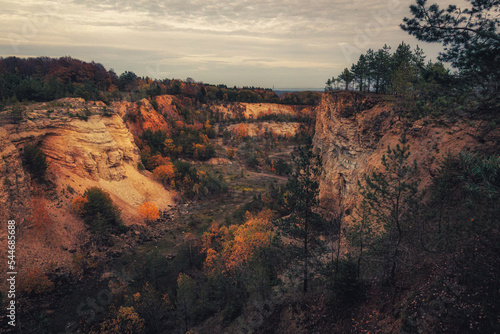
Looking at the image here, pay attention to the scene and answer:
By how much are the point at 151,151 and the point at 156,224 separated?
24.4 meters

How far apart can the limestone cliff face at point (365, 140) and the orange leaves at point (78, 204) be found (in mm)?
30743

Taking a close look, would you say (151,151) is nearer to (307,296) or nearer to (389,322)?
(307,296)

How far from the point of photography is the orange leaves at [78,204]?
102ft

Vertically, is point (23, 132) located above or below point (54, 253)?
above

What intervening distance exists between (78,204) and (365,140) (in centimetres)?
3565

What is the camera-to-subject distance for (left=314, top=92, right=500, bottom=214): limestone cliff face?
56.0 feet

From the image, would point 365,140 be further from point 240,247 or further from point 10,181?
point 10,181

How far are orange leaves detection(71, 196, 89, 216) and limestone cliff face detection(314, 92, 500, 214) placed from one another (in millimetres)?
30743

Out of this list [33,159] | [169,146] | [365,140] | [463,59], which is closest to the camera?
[463,59]

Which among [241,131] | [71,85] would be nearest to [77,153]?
[71,85]

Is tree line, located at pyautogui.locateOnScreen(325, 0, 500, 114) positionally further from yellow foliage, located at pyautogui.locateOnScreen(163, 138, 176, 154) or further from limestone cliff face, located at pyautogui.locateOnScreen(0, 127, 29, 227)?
yellow foliage, located at pyautogui.locateOnScreen(163, 138, 176, 154)

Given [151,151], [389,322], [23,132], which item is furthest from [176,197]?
[389,322]

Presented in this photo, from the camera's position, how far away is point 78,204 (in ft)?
102

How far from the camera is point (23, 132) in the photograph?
29.9 meters
